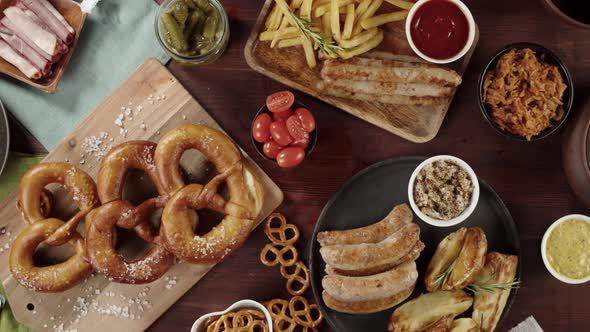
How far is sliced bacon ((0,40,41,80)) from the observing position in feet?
9.79

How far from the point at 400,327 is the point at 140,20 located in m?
2.16

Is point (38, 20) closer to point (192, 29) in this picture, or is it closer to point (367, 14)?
point (192, 29)

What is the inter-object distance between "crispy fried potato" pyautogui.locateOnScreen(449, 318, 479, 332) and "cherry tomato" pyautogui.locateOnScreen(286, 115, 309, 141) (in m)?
1.21

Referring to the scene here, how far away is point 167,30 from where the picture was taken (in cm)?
291

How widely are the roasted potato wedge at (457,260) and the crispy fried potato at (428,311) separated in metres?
0.06

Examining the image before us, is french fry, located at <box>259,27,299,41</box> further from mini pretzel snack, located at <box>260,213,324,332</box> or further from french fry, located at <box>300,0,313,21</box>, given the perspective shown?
mini pretzel snack, located at <box>260,213,324,332</box>

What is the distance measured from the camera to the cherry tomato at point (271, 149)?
9.63ft

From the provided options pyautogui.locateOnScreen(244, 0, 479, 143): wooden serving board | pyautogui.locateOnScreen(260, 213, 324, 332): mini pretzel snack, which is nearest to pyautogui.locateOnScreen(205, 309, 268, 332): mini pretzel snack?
pyautogui.locateOnScreen(260, 213, 324, 332): mini pretzel snack

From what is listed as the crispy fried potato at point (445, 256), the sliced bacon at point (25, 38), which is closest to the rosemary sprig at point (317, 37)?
the crispy fried potato at point (445, 256)

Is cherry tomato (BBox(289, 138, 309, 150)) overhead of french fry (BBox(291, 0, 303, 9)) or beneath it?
beneath

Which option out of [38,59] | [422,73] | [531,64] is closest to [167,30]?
[38,59]

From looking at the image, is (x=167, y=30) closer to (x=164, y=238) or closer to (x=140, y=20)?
(x=140, y=20)

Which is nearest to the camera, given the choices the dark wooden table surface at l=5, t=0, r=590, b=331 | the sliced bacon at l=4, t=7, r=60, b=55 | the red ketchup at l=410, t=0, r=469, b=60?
the red ketchup at l=410, t=0, r=469, b=60

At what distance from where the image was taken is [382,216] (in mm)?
3002
